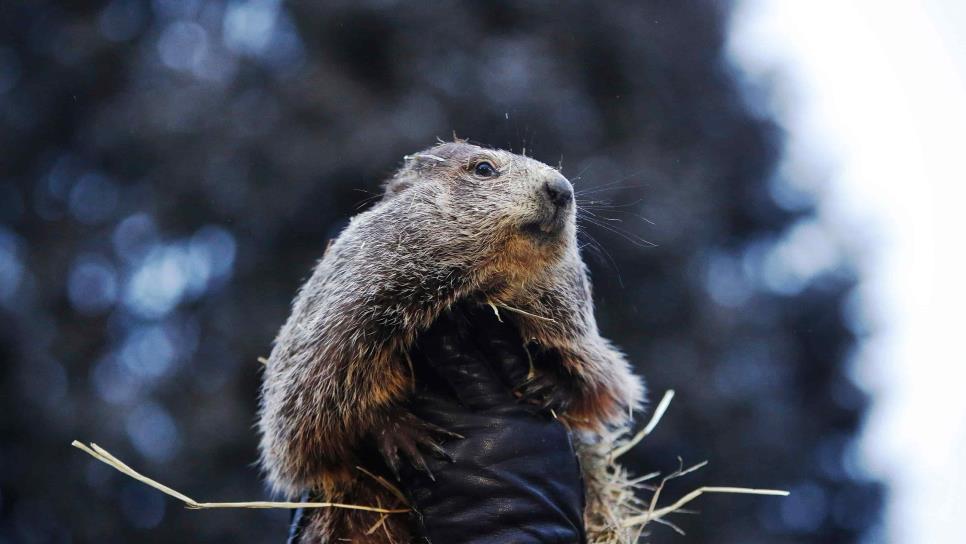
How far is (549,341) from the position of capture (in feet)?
8.45

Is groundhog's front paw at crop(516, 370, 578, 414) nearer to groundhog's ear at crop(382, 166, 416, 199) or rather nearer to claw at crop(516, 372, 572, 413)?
claw at crop(516, 372, 572, 413)

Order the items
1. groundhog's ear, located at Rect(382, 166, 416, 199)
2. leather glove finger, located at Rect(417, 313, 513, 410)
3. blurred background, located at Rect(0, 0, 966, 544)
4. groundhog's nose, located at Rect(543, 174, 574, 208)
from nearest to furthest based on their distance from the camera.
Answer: groundhog's nose, located at Rect(543, 174, 574, 208) → leather glove finger, located at Rect(417, 313, 513, 410) → groundhog's ear, located at Rect(382, 166, 416, 199) → blurred background, located at Rect(0, 0, 966, 544)

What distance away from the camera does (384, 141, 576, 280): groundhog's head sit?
235 centimetres

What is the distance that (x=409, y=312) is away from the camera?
248 cm

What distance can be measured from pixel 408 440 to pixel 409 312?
1.29 feet

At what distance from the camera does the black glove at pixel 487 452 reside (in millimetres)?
2391

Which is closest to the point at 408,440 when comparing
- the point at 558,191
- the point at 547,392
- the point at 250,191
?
the point at 547,392

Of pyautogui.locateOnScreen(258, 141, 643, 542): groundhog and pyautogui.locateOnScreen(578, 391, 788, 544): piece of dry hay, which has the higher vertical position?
pyautogui.locateOnScreen(258, 141, 643, 542): groundhog

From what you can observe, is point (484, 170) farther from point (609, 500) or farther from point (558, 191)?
point (609, 500)

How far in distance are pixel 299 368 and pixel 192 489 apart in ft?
21.4

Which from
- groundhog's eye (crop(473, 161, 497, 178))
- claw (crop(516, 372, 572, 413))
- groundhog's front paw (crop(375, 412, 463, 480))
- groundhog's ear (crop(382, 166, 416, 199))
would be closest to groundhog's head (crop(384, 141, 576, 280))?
groundhog's eye (crop(473, 161, 497, 178))

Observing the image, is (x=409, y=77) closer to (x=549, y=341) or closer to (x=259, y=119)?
(x=259, y=119)

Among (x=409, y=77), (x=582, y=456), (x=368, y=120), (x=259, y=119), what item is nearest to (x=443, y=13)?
(x=409, y=77)

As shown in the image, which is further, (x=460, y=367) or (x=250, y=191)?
(x=250, y=191)
